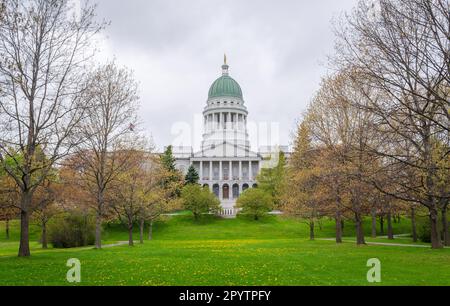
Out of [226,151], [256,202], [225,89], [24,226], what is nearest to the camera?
[24,226]

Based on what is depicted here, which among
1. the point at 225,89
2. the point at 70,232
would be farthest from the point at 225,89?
the point at 70,232

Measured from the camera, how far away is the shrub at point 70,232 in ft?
104

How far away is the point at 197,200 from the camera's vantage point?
56562mm

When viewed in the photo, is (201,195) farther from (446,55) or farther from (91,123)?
(446,55)

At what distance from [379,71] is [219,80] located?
101904mm

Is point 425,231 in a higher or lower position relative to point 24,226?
lower

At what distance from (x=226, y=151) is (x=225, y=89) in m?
21.0

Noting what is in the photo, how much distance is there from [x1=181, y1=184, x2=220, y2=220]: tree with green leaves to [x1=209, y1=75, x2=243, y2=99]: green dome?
2246 inches

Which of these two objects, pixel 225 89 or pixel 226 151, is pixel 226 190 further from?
pixel 225 89

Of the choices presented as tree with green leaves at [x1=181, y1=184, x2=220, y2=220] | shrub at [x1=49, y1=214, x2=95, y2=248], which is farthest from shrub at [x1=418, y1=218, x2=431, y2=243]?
tree with green leaves at [x1=181, y1=184, x2=220, y2=220]

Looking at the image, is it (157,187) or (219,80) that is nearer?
(157,187)

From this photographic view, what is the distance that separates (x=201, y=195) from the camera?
2251 inches

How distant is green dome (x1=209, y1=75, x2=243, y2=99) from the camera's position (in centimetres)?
11206
